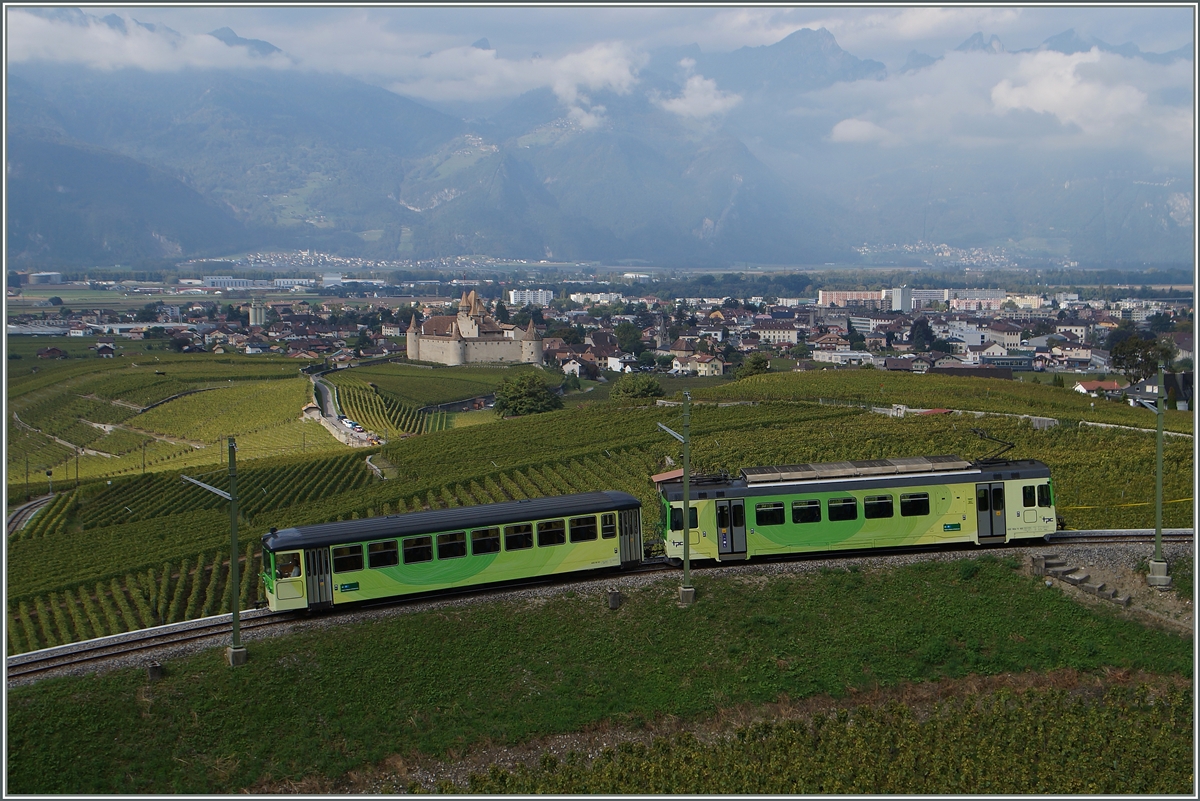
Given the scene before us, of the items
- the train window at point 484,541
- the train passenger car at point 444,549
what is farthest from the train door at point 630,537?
the train window at point 484,541

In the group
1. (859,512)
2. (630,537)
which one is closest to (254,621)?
(630,537)

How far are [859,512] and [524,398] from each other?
2215 inches

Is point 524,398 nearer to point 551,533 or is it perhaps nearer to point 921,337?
point 551,533

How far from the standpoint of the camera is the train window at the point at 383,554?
20.4 metres

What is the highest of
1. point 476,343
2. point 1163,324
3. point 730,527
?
point 730,527

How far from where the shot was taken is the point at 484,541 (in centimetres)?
2097

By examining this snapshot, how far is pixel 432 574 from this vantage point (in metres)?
20.8

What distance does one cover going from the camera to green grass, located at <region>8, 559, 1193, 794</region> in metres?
16.3

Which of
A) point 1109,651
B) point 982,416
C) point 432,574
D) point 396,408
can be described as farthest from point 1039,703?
point 396,408

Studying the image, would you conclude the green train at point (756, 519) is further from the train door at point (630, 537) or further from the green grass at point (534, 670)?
the green grass at point (534, 670)

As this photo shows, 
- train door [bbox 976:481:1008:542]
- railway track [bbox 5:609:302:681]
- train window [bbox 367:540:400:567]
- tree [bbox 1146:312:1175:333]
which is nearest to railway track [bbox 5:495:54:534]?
railway track [bbox 5:609:302:681]

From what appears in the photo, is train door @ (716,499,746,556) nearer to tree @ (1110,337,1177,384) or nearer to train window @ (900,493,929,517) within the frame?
train window @ (900,493,929,517)

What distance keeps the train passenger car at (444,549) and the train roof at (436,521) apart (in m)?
0.02

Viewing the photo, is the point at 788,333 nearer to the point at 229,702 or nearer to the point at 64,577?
the point at 64,577
